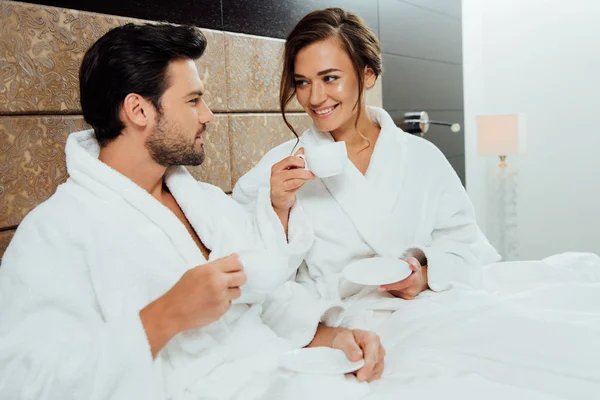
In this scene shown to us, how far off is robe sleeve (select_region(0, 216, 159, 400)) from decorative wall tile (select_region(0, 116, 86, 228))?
0.29 m

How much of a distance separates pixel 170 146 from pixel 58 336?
0.55m

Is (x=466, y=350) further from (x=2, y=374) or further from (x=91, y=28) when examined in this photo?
(x=91, y=28)

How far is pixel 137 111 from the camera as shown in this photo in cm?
141

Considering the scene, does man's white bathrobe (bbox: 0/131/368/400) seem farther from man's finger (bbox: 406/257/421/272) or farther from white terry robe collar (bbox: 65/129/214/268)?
man's finger (bbox: 406/257/421/272)

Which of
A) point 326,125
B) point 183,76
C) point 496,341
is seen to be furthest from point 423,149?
point 183,76

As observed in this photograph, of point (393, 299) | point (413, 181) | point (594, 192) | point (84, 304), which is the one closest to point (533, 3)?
→ point (594, 192)

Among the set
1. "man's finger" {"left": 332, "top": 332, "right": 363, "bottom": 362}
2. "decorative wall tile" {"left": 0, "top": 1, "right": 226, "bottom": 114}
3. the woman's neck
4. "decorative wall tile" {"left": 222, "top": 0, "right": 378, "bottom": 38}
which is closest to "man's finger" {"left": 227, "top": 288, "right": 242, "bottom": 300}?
"man's finger" {"left": 332, "top": 332, "right": 363, "bottom": 362}

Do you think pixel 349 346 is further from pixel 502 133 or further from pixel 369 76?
pixel 502 133

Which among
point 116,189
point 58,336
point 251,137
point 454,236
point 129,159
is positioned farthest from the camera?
point 251,137

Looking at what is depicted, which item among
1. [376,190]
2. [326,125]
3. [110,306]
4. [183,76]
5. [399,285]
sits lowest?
[399,285]

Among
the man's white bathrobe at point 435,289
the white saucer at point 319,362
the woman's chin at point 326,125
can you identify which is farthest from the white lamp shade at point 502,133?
the white saucer at point 319,362

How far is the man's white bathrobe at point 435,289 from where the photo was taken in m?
1.27

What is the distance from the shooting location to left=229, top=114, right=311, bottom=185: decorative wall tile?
2152 millimetres

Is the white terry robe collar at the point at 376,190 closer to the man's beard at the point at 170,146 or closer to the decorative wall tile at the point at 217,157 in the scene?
the decorative wall tile at the point at 217,157
